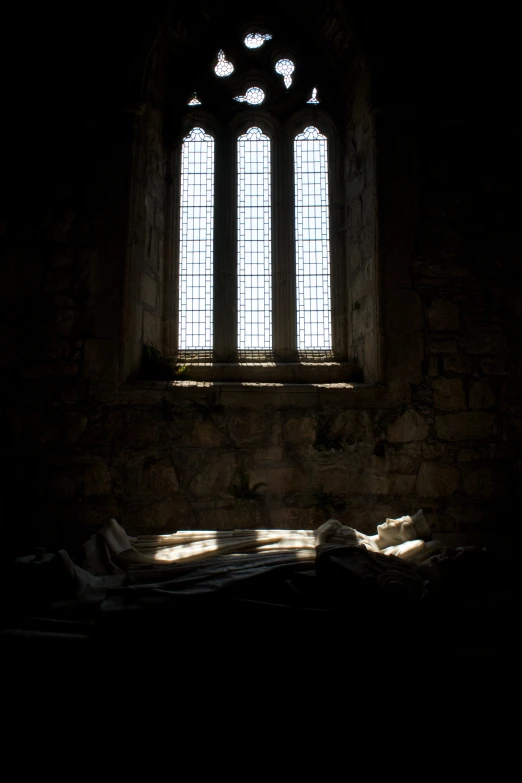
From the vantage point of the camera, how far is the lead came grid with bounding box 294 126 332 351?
13.0ft

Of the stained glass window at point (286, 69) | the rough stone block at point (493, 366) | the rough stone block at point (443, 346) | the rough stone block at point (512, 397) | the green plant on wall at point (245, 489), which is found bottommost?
the green plant on wall at point (245, 489)

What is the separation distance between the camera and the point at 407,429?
3.33 m

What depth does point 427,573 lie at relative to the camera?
6.08ft

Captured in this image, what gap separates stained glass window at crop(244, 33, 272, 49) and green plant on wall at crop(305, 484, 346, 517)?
385cm

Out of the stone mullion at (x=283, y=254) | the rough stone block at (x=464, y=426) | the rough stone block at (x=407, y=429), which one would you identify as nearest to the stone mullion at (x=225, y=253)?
the stone mullion at (x=283, y=254)

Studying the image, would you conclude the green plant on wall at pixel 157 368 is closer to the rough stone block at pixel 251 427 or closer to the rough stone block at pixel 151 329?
the rough stone block at pixel 151 329

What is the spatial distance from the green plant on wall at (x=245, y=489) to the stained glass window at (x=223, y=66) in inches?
137

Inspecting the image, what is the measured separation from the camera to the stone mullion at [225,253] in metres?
3.93

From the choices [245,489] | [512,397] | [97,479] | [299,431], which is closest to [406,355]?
[512,397]

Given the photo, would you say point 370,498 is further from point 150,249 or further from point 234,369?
point 150,249

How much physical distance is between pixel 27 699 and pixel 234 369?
2.51m

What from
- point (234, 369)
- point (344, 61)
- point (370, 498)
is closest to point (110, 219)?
point (234, 369)

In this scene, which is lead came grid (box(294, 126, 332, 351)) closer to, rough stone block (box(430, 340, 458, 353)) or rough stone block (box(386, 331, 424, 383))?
rough stone block (box(386, 331, 424, 383))

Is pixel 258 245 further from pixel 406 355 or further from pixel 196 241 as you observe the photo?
pixel 406 355
